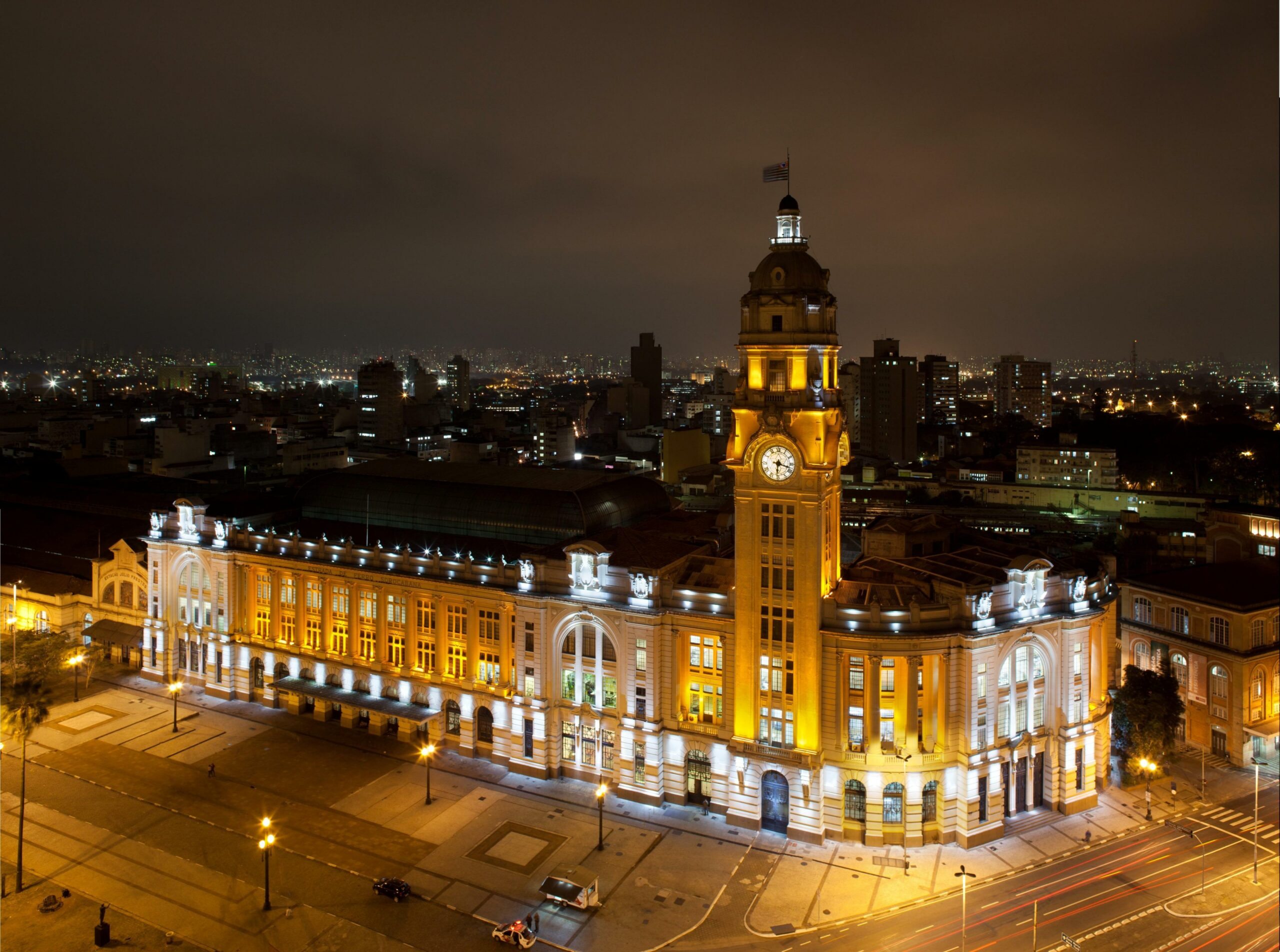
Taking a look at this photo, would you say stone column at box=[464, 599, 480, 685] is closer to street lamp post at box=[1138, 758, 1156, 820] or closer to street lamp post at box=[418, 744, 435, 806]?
street lamp post at box=[418, 744, 435, 806]

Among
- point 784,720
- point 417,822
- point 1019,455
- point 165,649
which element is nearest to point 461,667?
point 417,822

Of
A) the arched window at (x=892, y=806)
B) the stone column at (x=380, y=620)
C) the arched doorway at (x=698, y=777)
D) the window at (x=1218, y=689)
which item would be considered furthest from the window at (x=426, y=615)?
the window at (x=1218, y=689)

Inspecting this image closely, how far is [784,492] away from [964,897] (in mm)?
26306

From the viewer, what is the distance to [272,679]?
85.3 metres

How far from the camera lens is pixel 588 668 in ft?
228

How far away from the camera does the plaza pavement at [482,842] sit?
5347 centimetres

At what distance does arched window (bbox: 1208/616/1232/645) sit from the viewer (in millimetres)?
71838

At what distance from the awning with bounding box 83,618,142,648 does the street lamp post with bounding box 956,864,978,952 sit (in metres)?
78.7

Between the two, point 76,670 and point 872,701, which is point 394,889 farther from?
point 76,670

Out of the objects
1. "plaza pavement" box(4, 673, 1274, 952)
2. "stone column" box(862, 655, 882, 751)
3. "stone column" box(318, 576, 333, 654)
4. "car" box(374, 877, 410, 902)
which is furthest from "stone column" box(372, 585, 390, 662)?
"stone column" box(862, 655, 882, 751)

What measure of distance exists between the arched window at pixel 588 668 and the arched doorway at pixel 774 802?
12.3 metres

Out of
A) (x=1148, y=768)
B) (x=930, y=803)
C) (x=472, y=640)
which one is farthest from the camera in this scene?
(x=472, y=640)

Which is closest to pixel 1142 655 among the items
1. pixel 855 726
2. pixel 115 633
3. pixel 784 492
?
pixel 855 726

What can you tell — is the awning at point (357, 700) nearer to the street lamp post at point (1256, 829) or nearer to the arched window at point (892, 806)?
the arched window at point (892, 806)
